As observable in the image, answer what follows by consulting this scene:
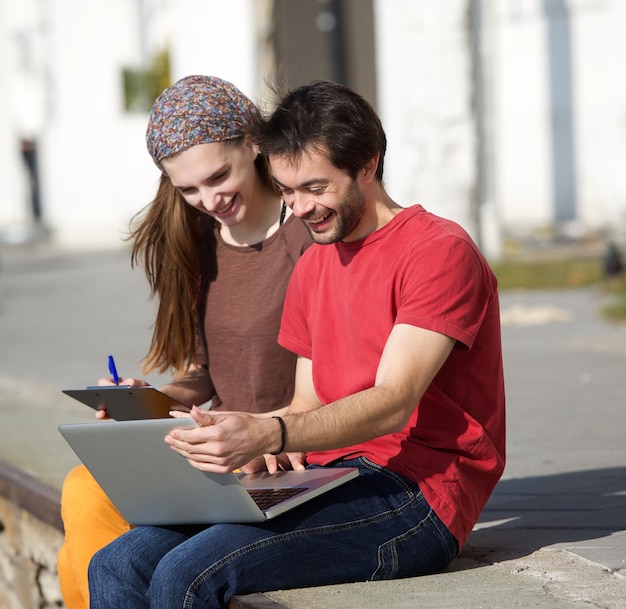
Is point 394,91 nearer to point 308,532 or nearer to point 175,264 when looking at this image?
point 175,264

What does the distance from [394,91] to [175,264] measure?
9.46 m

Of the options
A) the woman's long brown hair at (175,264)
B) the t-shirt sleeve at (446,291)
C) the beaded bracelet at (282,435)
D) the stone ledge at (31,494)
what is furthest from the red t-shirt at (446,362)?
the stone ledge at (31,494)

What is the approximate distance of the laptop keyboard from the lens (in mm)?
2984

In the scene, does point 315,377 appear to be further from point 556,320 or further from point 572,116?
point 572,116

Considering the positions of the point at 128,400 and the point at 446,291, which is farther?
the point at 128,400

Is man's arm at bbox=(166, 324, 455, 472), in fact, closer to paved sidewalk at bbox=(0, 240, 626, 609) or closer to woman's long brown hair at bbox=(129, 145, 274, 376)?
paved sidewalk at bbox=(0, 240, 626, 609)

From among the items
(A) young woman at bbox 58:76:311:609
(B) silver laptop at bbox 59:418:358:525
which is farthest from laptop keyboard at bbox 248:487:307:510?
(A) young woman at bbox 58:76:311:609

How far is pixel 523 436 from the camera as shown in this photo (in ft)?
18.0

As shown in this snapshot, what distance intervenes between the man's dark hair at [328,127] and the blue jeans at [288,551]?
78 cm

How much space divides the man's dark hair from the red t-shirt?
217mm

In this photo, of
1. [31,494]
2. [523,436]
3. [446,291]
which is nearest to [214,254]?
[446,291]

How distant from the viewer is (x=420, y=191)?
12.6 m

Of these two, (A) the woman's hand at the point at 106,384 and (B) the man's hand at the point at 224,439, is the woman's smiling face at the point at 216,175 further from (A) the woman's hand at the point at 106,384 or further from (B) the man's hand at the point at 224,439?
(B) the man's hand at the point at 224,439

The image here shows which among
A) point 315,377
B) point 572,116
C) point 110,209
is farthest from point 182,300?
point 110,209
